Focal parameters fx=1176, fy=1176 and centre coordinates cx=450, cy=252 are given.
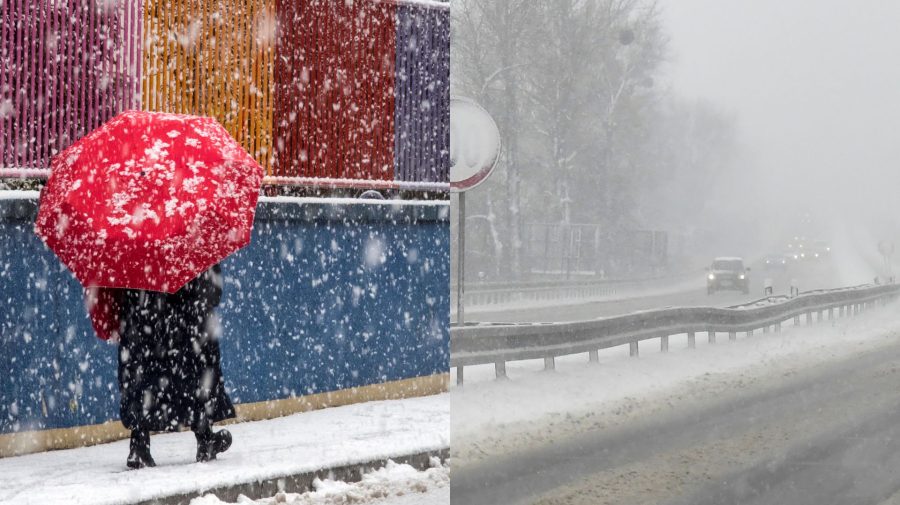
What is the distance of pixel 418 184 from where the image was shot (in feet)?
40.7

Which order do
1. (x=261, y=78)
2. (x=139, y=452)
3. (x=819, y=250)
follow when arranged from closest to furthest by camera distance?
(x=139, y=452) < (x=261, y=78) < (x=819, y=250)

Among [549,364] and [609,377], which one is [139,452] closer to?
[549,364]

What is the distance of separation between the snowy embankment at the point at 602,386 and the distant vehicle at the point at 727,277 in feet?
36.5

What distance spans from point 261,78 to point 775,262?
64.2ft

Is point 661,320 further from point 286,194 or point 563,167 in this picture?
point 563,167

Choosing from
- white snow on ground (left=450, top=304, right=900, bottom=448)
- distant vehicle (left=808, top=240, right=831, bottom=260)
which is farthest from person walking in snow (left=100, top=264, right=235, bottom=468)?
distant vehicle (left=808, top=240, right=831, bottom=260)

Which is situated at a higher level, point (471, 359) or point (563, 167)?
point (563, 167)

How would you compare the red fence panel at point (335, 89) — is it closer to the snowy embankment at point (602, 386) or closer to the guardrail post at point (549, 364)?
the snowy embankment at point (602, 386)

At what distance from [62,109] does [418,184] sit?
4.10 metres

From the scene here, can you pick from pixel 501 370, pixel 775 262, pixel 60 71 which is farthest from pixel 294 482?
pixel 775 262

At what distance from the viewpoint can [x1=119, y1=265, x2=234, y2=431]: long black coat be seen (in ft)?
25.7

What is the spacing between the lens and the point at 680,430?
399 inches

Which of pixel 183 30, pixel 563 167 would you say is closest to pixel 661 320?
pixel 183 30

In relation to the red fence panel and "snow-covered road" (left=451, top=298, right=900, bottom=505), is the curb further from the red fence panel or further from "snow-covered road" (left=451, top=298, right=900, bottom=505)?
the red fence panel
